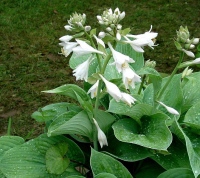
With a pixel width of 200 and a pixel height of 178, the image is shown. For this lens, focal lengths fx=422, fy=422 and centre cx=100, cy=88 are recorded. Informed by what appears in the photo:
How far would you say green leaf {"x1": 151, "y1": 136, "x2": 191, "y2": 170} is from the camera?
1.33 meters

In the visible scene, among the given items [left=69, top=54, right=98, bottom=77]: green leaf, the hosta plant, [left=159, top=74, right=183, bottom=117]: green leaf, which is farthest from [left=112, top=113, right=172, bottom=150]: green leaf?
[left=69, top=54, right=98, bottom=77]: green leaf

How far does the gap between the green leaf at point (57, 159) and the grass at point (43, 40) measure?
1.36m

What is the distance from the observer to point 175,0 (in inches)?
186

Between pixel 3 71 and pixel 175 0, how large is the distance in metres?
2.25

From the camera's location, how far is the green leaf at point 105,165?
1.27 meters

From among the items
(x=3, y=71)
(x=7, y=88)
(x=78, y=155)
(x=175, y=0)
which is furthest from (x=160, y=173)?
(x=175, y=0)

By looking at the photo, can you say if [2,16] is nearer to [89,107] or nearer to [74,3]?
[74,3]

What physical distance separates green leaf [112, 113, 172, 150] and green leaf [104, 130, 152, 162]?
0.15 feet

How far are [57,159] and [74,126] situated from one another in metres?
0.11

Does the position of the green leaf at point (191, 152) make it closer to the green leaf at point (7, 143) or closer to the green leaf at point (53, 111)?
the green leaf at point (53, 111)

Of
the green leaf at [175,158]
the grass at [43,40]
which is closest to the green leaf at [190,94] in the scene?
the green leaf at [175,158]

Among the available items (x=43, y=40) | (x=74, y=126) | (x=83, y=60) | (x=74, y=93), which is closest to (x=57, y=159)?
(x=74, y=126)

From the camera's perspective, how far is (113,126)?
1.34m

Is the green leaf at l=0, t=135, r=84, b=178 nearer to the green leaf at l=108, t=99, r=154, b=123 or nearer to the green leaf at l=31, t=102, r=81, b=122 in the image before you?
the green leaf at l=31, t=102, r=81, b=122
